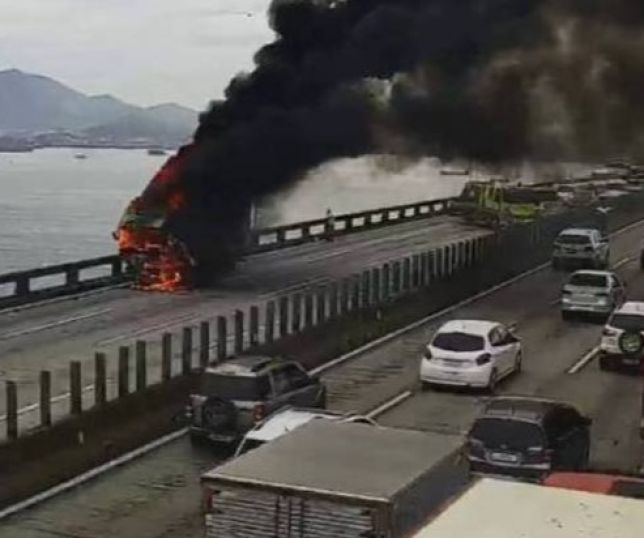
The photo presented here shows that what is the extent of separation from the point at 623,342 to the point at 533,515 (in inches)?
800

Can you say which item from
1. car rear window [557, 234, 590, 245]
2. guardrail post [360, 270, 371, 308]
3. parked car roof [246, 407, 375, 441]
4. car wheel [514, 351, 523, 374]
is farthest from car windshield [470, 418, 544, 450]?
car rear window [557, 234, 590, 245]

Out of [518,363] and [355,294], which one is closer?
[518,363]

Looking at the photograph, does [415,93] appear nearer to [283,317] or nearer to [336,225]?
[283,317]

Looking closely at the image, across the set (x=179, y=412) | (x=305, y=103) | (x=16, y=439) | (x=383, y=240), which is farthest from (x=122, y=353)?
(x=383, y=240)

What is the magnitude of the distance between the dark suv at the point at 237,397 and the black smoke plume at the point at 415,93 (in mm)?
20176

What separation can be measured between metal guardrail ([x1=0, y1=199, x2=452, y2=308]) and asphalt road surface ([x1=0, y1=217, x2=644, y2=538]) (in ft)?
36.0

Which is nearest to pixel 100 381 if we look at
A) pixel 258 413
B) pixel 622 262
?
pixel 258 413

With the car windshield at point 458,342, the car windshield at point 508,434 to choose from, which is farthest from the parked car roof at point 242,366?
the car windshield at point 458,342

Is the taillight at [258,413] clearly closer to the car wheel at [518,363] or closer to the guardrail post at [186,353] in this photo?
the guardrail post at [186,353]

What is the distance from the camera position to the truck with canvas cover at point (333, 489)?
1023 centimetres

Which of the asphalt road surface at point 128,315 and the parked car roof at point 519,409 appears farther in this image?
the asphalt road surface at point 128,315

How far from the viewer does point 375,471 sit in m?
10.8

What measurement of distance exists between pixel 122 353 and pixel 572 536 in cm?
1409

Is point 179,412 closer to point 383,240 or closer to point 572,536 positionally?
point 572,536
